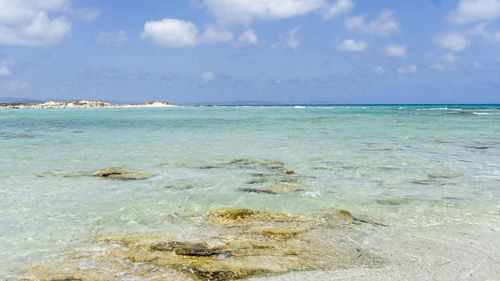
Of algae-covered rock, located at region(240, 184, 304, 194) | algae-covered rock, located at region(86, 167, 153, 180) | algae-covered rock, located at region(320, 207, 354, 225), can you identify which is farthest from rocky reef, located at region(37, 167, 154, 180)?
algae-covered rock, located at region(320, 207, 354, 225)

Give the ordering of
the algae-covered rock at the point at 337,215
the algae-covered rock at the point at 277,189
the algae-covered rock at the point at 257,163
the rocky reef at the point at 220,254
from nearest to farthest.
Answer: the rocky reef at the point at 220,254 → the algae-covered rock at the point at 337,215 → the algae-covered rock at the point at 277,189 → the algae-covered rock at the point at 257,163

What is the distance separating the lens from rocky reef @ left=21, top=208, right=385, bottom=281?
4.08m

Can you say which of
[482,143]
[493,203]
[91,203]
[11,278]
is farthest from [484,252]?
[482,143]

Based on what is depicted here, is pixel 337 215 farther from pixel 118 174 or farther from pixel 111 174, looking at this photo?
pixel 111 174

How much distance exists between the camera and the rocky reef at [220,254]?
4.08 m

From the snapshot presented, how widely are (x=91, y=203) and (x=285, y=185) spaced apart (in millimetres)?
4087

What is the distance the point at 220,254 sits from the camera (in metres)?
4.53

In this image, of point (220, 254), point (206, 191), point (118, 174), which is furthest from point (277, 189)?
point (118, 174)

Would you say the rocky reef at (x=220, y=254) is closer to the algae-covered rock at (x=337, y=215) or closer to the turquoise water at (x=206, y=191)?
the algae-covered rock at (x=337, y=215)

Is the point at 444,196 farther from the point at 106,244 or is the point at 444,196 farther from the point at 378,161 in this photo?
the point at 106,244

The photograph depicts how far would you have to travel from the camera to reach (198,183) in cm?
880

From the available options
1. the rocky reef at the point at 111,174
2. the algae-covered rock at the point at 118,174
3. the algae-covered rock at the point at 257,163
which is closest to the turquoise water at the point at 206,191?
the rocky reef at the point at 111,174

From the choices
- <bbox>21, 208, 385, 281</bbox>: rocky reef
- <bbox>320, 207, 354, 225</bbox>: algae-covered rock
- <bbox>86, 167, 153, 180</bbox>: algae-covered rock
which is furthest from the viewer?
<bbox>86, 167, 153, 180</bbox>: algae-covered rock

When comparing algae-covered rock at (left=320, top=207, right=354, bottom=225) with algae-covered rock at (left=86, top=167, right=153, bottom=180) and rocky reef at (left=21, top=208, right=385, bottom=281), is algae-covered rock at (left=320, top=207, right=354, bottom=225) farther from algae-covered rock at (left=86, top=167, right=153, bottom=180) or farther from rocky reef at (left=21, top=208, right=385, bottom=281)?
algae-covered rock at (left=86, top=167, right=153, bottom=180)
